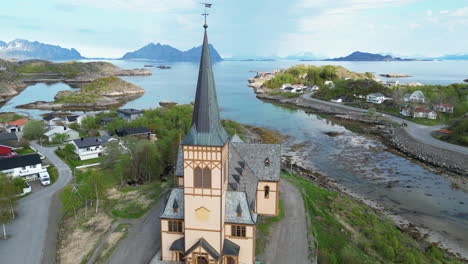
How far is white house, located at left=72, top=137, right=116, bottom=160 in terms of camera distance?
4822cm

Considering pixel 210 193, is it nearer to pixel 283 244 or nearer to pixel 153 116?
pixel 283 244

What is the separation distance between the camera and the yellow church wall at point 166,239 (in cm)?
2345

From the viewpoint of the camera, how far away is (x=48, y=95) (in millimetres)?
142125

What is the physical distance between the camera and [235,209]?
23359mm

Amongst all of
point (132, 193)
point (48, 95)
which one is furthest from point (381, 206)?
point (48, 95)

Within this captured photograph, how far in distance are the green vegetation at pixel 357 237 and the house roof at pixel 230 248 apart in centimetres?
701

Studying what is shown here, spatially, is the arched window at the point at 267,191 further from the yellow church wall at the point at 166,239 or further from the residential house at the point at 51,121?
the residential house at the point at 51,121

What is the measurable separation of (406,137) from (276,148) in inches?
1986

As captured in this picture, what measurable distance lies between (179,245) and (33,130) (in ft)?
159

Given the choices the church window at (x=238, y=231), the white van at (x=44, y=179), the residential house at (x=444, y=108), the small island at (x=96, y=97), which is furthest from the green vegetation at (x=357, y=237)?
the small island at (x=96, y=97)

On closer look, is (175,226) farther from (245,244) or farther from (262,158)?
(262,158)

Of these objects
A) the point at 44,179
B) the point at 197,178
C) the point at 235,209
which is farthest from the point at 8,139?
the point at 235,209

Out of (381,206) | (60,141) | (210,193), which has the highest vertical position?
(210,193)

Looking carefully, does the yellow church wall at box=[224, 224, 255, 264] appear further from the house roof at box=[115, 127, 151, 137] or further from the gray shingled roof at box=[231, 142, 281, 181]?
the house roof at box=[115, 127, 151, 137]
